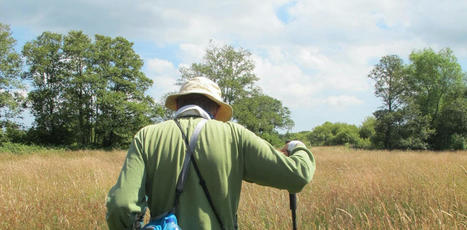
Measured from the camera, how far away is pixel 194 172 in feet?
5.39

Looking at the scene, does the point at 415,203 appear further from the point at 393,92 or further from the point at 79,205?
the point at 393,92

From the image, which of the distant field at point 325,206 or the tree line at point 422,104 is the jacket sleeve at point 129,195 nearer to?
the distant field at point 325,206

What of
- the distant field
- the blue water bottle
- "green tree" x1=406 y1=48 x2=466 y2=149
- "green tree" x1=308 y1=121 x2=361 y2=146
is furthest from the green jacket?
"green tree" x1=308 y1=121 x2=361 y2=146

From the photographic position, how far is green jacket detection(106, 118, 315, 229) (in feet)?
5.35

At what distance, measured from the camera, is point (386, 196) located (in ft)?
13.7

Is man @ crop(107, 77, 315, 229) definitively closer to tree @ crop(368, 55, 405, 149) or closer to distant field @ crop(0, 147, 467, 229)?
distant field @ crop(0, 147, 467, 229)

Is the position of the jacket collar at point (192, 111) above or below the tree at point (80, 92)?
below

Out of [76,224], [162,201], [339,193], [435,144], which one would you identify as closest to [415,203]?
[339,193]

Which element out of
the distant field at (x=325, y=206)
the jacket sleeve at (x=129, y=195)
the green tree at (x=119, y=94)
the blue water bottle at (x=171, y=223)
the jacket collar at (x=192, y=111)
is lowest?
the distant field at (x=325, y=206)

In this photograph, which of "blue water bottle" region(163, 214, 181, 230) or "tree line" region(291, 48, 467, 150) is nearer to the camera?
"blue water bottle" region(163, 214, 181, 230)

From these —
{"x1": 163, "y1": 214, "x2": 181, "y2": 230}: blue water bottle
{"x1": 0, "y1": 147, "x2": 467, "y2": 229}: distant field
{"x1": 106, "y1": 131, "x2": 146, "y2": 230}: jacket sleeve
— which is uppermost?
{"x1": 106, "y1": 131, "x2": 146, "y2": 230}: jacket sleeve

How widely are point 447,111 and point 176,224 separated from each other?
43812 millimetres

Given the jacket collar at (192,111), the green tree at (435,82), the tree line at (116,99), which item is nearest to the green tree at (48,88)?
the tree line at (116,99)

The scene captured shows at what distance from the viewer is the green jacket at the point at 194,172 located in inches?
64.2
